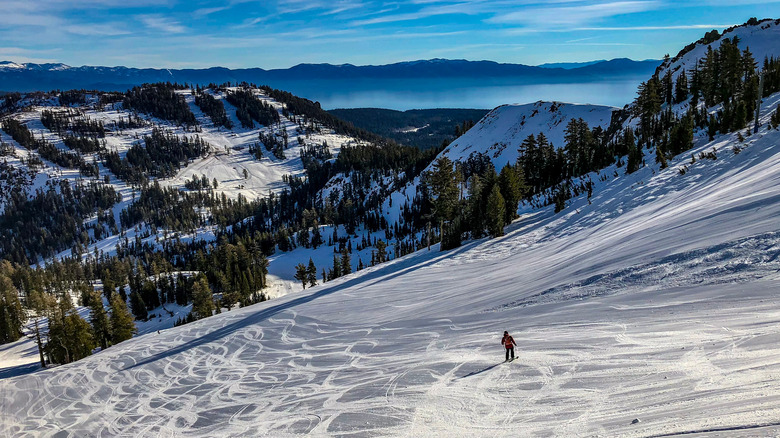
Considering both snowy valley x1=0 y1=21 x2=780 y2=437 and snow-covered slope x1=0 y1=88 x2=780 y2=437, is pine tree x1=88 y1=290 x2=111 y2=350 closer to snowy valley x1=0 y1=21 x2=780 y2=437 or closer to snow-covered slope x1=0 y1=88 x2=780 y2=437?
snow-covered slope x1=0 y1=88 x2=780 y2=437

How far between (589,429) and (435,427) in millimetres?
4413

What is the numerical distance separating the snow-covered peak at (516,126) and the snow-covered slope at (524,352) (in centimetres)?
12846

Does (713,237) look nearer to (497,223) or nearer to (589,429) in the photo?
(589,429)

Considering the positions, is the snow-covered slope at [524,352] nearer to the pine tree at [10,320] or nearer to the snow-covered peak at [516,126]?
the pine tree at [10,320]

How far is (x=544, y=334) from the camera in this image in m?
16.1

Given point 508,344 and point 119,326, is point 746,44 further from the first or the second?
point 119,326

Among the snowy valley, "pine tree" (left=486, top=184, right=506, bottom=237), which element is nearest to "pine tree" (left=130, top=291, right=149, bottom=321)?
the snowy valley

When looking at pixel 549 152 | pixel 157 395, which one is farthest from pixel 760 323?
pixel 549 152

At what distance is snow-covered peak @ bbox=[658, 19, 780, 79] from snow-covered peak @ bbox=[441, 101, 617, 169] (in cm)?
3586

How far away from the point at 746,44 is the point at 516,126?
77841 mm

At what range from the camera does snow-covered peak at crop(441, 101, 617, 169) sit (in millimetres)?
157000

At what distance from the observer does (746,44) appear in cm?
10662

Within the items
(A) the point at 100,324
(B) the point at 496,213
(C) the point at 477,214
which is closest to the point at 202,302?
(A) the point at 100,324

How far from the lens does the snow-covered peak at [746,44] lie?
104 metres
